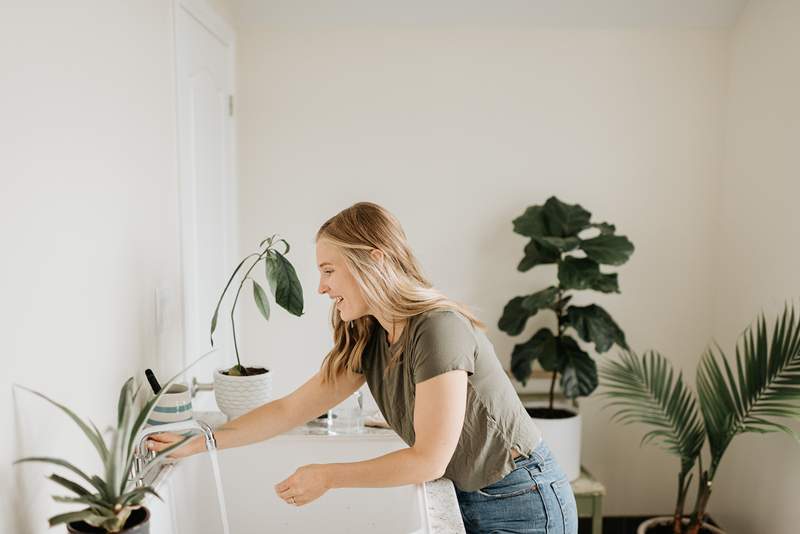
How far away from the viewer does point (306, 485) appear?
1417 mm

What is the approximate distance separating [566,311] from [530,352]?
0.20 meters

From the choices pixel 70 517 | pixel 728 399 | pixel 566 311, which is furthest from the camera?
pixel 566 311

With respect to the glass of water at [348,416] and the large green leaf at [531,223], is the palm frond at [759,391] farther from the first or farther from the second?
the glass of water at [348,416]

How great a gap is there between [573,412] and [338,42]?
1.56m

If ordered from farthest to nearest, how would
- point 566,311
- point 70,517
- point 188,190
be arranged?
point 566,311 → point 188,190 → point 70,517

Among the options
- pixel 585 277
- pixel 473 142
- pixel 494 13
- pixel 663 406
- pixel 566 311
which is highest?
pixel 494 13

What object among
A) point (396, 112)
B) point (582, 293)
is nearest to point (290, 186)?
point (396, 112)

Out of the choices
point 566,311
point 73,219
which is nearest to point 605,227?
Result: point 566,311

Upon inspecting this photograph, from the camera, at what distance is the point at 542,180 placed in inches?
112

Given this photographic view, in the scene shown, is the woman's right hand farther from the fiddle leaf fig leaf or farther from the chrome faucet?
the fiddle leaf fig leaf

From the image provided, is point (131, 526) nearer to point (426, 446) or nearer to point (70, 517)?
point (70, 517)

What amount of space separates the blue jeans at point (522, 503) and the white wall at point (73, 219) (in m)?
0.78

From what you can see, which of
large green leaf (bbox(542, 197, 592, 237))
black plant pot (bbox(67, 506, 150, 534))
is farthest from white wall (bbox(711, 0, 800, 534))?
black plant pot (bbox(67, 506, 150, 534))

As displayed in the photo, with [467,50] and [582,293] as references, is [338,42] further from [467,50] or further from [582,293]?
[582,293]
